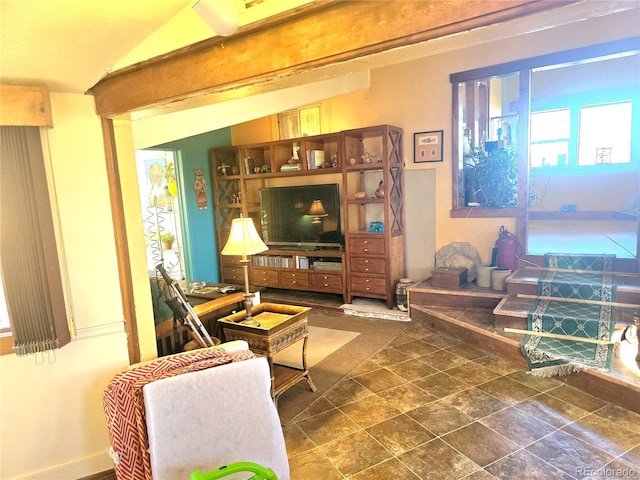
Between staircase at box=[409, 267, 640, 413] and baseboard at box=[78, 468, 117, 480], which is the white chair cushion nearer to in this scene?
baseboard at box=[78, 468, 117, 480]

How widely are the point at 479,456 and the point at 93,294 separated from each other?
91.4 inches

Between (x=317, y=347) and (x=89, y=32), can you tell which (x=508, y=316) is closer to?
(x=317, y=347)

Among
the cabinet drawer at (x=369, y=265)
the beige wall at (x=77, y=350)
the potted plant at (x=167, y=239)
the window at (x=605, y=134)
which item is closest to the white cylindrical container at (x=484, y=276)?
the cabinet drawer at (x=369, y=265)

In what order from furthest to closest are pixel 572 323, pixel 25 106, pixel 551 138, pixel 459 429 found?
pixel 551 138 < pixel 572 323 < pixel 459 429 < pixel 25 106

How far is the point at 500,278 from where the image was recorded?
4.16 metres

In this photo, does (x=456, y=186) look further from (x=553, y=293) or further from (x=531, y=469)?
(x=531, y=469)

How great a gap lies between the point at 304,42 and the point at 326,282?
13.4 ft

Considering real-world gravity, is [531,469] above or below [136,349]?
below

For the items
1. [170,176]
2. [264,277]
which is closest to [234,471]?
[264,277]

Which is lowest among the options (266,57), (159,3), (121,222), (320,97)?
(121,222)

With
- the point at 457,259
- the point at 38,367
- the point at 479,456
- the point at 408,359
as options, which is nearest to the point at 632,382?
the point at 479,456

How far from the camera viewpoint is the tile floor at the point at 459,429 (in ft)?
6.81

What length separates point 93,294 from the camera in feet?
6.79

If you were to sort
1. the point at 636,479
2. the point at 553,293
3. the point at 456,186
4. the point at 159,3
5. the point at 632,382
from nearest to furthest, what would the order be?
the point at 159,3 → the point at 636,479 → the point at 632,382 → the point at 553,293 → the point at 456,186
